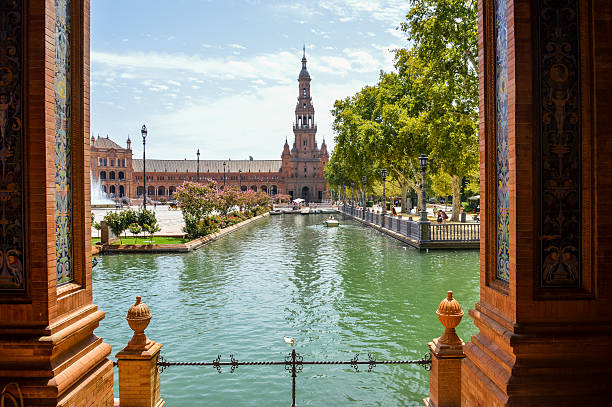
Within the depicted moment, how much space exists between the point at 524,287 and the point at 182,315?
29.3 ft

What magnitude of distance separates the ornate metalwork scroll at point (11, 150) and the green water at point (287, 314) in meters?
3.50

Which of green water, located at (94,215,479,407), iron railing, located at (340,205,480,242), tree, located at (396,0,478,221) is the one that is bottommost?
green water, located at (94,215,479,407)

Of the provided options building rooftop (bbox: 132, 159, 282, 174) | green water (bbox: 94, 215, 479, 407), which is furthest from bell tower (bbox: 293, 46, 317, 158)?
green water (bbox: 94, 215, 479, 407)

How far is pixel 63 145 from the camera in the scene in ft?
14.4

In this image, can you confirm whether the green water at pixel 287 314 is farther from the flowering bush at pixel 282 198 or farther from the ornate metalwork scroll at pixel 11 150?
the flowering bush at pixel 282 198

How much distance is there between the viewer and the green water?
7.00 m

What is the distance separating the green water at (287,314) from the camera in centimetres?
700

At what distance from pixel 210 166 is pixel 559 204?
148 meters

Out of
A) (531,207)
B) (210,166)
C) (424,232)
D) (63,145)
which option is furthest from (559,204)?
(210,166)

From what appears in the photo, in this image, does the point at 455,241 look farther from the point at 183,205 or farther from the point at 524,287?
the point at 524,287

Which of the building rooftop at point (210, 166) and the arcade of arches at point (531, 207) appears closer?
the arcade of arches at point (531, 207)

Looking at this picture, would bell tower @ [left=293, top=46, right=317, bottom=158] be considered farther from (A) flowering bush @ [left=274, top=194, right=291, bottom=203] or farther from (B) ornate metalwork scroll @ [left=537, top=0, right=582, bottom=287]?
(B) ornate metalwork scroll @ [left=537, top=0, right=582, bottom=287]

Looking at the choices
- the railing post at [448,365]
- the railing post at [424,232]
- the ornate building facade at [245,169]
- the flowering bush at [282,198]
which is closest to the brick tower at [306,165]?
the ornate building facade at [245,169]

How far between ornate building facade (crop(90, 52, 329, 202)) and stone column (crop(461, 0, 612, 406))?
393ft
